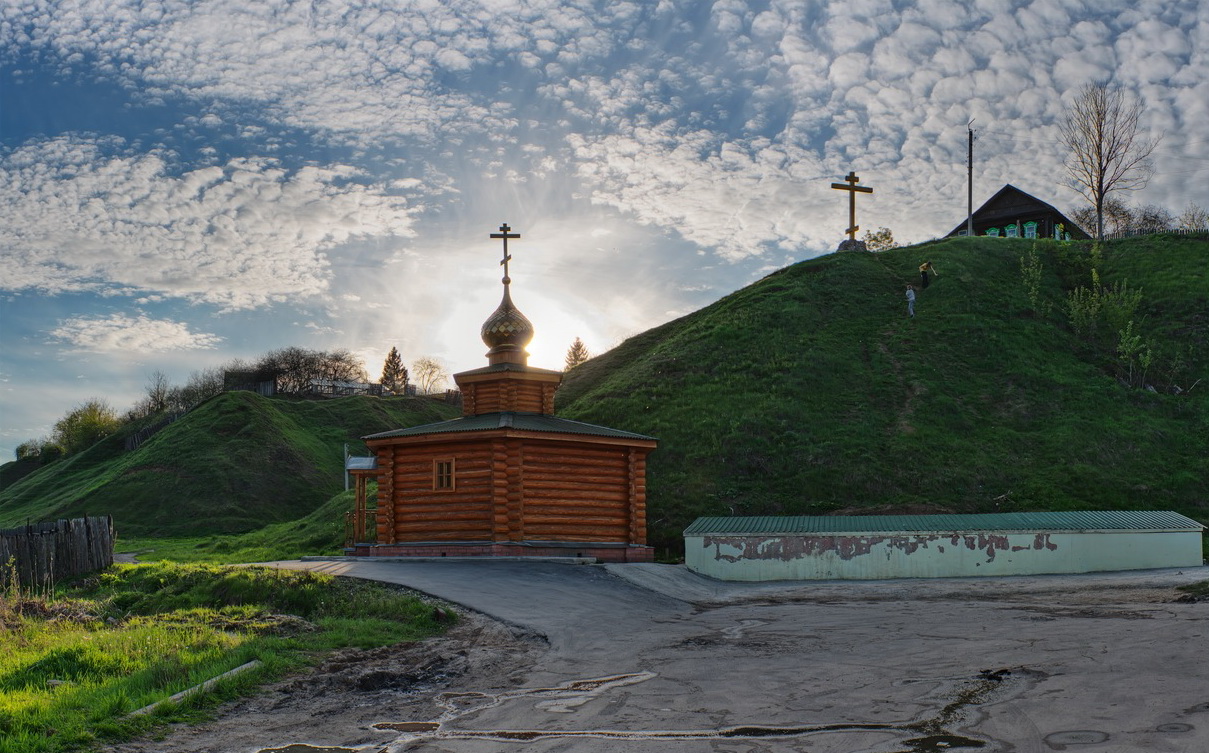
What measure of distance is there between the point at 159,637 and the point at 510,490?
13.1m

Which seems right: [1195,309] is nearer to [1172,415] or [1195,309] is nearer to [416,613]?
[1172,415]

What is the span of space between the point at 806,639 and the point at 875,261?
50.9 m

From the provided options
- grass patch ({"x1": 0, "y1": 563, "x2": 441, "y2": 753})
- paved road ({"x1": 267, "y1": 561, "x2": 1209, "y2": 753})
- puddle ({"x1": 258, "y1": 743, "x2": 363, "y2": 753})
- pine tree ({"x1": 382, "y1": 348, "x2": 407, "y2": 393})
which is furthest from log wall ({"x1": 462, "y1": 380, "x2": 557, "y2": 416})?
pine tree ({"x1": 382, "y1": 348, "x2": 407, "y2": 393})

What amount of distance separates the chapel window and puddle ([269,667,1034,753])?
1572 cm

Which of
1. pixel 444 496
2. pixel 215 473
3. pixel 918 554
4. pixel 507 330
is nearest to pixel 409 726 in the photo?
pixel 444 496

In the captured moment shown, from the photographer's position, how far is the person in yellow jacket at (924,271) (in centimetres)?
5386

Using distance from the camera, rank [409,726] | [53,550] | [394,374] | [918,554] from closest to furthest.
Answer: [409,726] < [53,550] < [918,554] < [394,374]

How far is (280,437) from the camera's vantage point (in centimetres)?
6297

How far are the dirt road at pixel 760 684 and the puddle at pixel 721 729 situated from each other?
29 mm

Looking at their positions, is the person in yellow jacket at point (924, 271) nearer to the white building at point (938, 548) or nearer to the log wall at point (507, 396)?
the white building at point (938, 548)

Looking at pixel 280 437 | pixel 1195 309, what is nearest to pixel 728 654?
pixel 1195 309

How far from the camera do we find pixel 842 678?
389 inches

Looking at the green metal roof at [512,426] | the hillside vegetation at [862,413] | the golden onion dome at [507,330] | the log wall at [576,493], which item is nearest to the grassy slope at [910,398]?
the hillside vegetation at [862,413]

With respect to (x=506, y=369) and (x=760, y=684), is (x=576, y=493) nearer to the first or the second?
(x=506, y=369)
